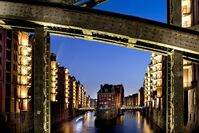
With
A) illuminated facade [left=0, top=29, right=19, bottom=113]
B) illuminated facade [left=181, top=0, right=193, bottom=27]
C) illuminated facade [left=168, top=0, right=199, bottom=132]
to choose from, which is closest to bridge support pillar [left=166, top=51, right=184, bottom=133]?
illuminated facade [left=168, top=0, right=199, bottom=132]

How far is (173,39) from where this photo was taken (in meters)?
7.54

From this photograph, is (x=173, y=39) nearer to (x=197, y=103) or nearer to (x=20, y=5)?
(x=20, y=5)

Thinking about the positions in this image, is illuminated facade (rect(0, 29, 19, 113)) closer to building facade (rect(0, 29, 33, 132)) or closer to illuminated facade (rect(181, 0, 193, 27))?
building facade (rect(0, 29, 33, 132))

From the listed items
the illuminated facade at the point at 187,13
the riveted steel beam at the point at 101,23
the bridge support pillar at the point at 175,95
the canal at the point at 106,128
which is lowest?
the canal at the point at 106,128

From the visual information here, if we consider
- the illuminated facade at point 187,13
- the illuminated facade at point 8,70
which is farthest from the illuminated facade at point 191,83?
the illuminated facade at point 8,70

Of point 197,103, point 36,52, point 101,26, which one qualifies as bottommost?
point 197,103

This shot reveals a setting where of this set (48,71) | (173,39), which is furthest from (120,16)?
(48,71)

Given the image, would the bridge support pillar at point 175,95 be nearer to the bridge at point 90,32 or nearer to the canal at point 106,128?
the bridge at point 90,32

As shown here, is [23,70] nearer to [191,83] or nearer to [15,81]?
[15,81]

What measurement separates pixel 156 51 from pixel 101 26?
142cm

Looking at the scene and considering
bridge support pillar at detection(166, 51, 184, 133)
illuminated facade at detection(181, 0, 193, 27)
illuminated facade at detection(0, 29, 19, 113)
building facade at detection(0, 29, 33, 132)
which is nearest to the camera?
bridge support pillar at detection(166, 51, 184, 133)

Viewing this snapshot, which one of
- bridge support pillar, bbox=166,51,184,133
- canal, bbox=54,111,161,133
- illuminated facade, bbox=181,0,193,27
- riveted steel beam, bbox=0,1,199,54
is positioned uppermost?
illuminated facade, bbox=181,0,193,27

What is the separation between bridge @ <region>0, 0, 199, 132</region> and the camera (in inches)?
288

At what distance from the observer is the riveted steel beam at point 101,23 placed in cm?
729
